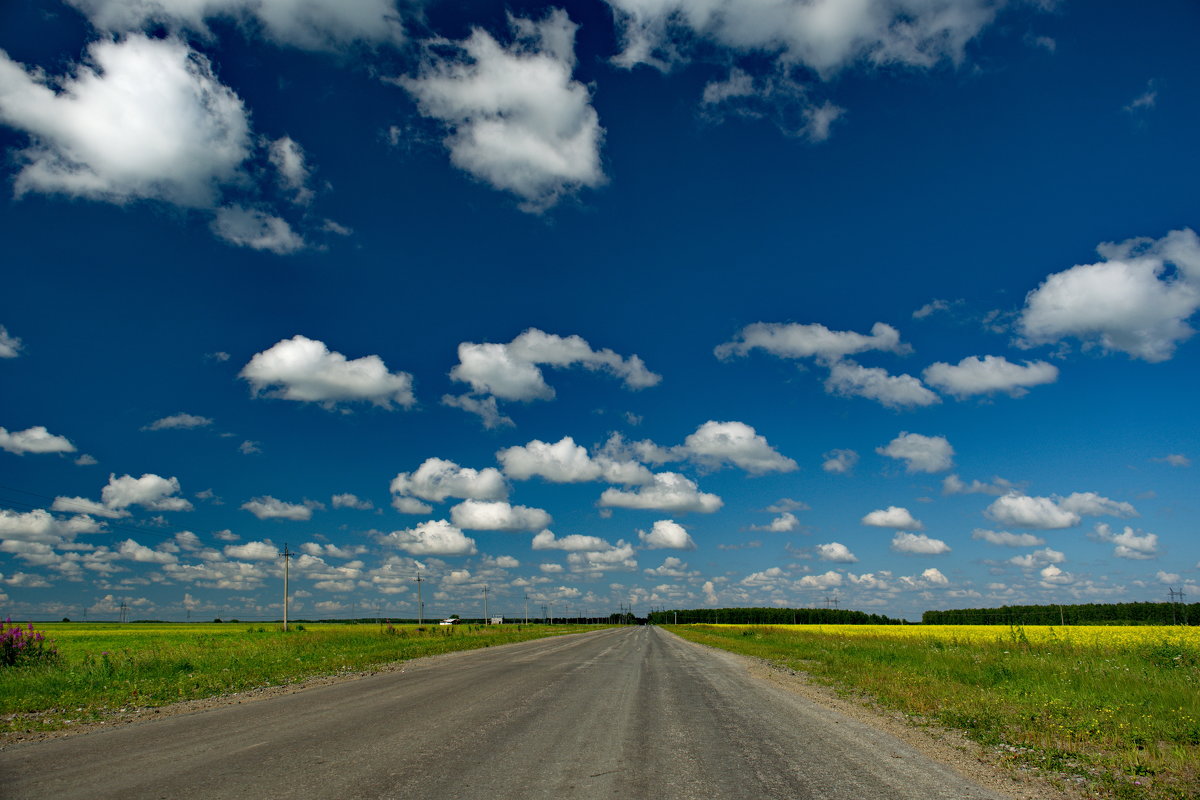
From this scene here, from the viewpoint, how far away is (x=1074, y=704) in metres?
12.5

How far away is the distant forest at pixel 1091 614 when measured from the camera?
7388 centimetres

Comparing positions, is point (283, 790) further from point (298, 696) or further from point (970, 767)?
point (298, 696)

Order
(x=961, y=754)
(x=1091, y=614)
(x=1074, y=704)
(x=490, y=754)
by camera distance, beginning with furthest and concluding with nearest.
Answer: (x=1091, y=614) < (x=1074, y=704) < (x=961, y=754) < (x=490, y=754)

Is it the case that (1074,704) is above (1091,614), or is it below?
above

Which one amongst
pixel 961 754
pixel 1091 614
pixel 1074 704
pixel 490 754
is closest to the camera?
pixel 490 754

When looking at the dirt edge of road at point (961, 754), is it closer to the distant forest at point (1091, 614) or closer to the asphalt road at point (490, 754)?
the asphalt road at point (490, 754)

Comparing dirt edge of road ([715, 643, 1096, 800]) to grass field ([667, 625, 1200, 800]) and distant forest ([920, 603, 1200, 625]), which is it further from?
distant forest ([920, 603, 1200, 625])

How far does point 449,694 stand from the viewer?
15.4 metres

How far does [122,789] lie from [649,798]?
228 inches

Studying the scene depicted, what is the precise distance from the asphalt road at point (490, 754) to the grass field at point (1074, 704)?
6.27 feet

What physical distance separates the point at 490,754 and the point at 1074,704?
37.8 ft

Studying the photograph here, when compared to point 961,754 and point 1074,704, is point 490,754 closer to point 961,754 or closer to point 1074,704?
point 961,754

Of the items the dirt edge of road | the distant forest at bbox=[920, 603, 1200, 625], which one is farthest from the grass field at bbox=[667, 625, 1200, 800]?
the distant forest at bbox=[920, 603, 1200, 625]

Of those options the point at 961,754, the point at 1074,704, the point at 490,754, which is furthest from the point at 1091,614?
the point at 490,754
